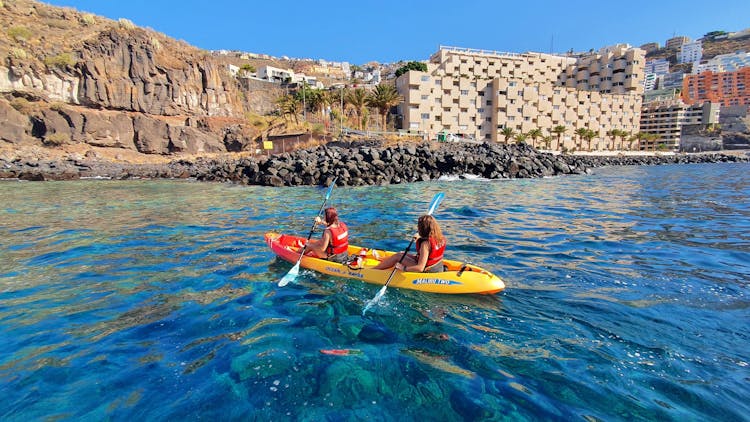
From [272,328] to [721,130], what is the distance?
443 ft

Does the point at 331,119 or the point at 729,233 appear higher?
the point at 331,119

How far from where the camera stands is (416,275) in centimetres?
673

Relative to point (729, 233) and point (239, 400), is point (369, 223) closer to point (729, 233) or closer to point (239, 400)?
point (239, 400)

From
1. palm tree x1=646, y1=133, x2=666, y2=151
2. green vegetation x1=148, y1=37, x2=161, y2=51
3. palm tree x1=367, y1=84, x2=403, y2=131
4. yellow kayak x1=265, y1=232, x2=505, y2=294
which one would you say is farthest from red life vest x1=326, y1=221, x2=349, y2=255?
palm tree x1=646, y1=133, x2=666, y2=151

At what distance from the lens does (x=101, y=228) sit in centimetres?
1260

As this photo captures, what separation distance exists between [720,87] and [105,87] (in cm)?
19477

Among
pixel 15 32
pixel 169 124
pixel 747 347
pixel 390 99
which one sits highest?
pixel 15 32

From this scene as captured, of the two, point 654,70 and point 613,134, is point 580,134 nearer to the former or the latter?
point 613,134

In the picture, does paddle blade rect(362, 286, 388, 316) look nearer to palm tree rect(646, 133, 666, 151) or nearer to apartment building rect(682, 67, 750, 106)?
palm tree rect(646, 133, 666, 151)

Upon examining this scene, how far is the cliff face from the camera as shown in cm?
4169

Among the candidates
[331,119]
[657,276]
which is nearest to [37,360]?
[657,276]

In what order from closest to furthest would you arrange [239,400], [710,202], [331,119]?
[239,400]
[710,202]
[331,119]

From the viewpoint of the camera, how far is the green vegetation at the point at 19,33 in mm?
44562

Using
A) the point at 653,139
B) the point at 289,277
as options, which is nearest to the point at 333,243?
the point at 289,277
